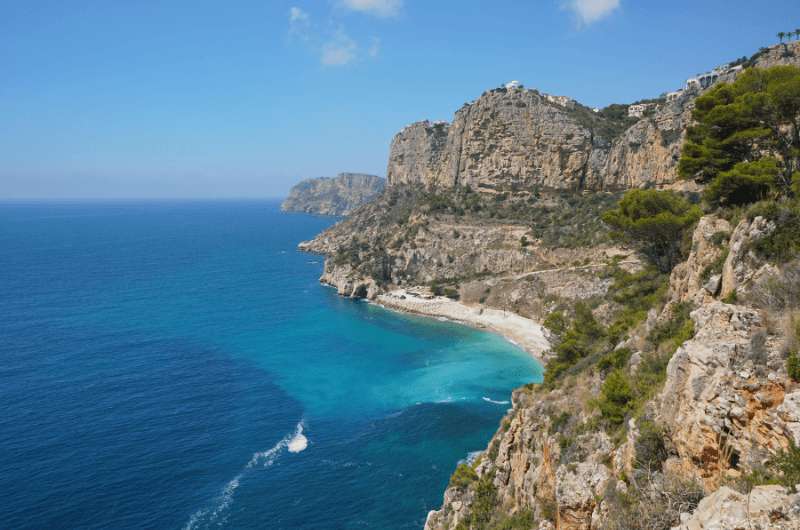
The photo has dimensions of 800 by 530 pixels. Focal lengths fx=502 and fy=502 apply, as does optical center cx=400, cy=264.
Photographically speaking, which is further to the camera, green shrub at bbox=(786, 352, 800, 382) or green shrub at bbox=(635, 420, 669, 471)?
green shrub at bbox=(635, 420, 669, 471)

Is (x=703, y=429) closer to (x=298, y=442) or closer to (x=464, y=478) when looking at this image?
(x=464, y=478)

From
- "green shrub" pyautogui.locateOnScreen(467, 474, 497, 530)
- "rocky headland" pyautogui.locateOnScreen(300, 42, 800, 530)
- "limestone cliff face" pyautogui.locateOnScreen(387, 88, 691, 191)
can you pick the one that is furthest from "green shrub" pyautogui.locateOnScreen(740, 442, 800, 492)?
"limestone cliff face" pyautogui.locateOnScreen(387, 88, 691, 191)

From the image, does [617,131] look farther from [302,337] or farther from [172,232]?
[172,232]

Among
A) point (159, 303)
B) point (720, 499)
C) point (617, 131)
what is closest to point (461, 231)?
point (617, 131)

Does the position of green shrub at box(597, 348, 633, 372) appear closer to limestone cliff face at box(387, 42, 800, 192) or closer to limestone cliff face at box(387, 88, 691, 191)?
limestone cliff face at box(387, 88, 691, 191)

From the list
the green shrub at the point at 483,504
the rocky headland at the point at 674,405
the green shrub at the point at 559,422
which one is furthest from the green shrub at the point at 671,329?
the green shrub at the point at 483,504

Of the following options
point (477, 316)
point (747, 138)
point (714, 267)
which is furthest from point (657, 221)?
point (477, 316)
